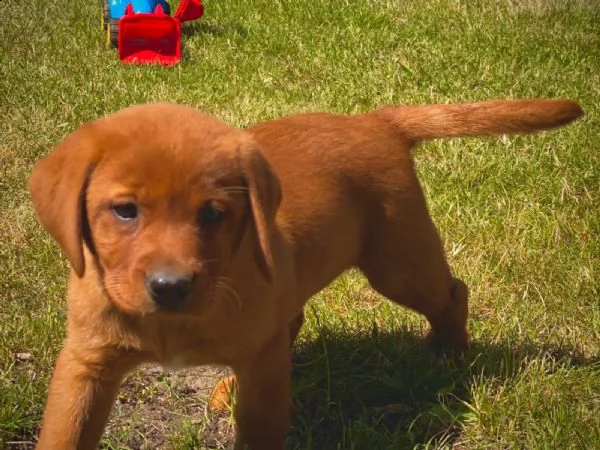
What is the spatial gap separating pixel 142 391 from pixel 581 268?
1.97 meters

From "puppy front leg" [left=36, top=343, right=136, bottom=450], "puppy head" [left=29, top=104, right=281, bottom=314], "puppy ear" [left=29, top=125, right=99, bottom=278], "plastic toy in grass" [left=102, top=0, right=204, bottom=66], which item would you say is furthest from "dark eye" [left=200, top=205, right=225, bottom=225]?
"plastic toy in grass" [left=102, top=0, right=204, bottom=66]

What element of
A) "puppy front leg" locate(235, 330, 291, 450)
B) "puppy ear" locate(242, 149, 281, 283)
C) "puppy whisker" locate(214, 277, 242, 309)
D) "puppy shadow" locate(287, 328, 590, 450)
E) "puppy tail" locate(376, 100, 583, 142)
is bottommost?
"puppy shadow" locate(287, 328, 590, 450)

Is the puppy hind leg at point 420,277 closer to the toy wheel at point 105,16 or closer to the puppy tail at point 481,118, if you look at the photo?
the puppy tail at point 481,118

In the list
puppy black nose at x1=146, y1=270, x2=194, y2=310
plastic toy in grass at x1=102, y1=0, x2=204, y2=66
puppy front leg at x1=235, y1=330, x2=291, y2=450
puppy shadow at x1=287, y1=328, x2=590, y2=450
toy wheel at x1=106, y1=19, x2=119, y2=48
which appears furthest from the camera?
toy wheel at x1=106, y1=19, x2=119, y2=48

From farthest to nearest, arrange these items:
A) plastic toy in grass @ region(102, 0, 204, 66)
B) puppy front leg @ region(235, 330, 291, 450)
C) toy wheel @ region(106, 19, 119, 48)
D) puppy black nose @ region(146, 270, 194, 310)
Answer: toy wheel @ region(106, 19, 119, 48), plastic toy in grass @ region(102, 0, 204, 66), puppy front leg @ region(235, 330, 291, 450), puppy black nose @ region(146, 270, 194, 310)

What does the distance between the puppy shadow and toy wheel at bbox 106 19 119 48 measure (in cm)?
384

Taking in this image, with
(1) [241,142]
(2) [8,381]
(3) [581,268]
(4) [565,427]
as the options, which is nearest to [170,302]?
(1) [241,142]

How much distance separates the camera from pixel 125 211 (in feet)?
7.55

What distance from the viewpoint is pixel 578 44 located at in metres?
7.19

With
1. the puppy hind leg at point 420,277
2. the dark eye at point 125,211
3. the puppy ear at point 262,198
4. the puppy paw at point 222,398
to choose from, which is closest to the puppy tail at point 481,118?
the puppy hind leg at point 420,277

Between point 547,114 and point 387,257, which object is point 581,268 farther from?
point 387,257

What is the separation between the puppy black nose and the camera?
2174mm

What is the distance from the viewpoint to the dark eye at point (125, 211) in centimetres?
229

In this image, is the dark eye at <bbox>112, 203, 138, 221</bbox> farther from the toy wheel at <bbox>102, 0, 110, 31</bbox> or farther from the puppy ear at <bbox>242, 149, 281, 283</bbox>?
the toy wheel at <bbox>102, 0, 110, 31</bbox>
